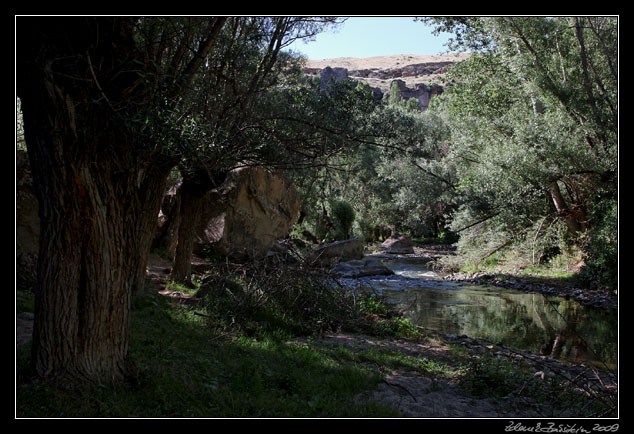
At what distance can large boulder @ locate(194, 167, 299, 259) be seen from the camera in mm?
16500

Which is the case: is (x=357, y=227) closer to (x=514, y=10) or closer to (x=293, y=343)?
(x=293, y=343)

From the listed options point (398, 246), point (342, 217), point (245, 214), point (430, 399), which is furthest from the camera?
point (398, 246)

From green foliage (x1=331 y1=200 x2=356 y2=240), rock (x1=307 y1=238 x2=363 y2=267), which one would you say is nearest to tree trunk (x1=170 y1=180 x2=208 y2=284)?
rock (x1=307 y1=238 x2=363 y2=267)

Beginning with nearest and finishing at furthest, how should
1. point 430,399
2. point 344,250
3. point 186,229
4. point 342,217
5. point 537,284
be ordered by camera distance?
point 430,399, point 186,229, point 537,284, point 344,250, point 342,217

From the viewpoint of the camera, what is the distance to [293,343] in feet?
26.0

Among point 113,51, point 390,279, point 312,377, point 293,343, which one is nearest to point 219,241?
point 390,279

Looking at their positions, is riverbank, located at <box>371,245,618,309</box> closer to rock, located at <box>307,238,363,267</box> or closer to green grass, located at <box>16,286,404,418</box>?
rock, located at <box>307,238,363,267</box>

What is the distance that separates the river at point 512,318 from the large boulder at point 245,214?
14.7 ft

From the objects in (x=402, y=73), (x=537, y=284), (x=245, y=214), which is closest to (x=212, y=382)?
(x=245, y=214)

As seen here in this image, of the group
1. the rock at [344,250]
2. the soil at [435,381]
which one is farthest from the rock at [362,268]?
the soil at [435,381]

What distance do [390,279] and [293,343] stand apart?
11562mm

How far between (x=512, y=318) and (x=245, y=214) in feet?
30.3

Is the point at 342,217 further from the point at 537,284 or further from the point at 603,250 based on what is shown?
the point at 603,250

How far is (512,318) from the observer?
12.5 meters
